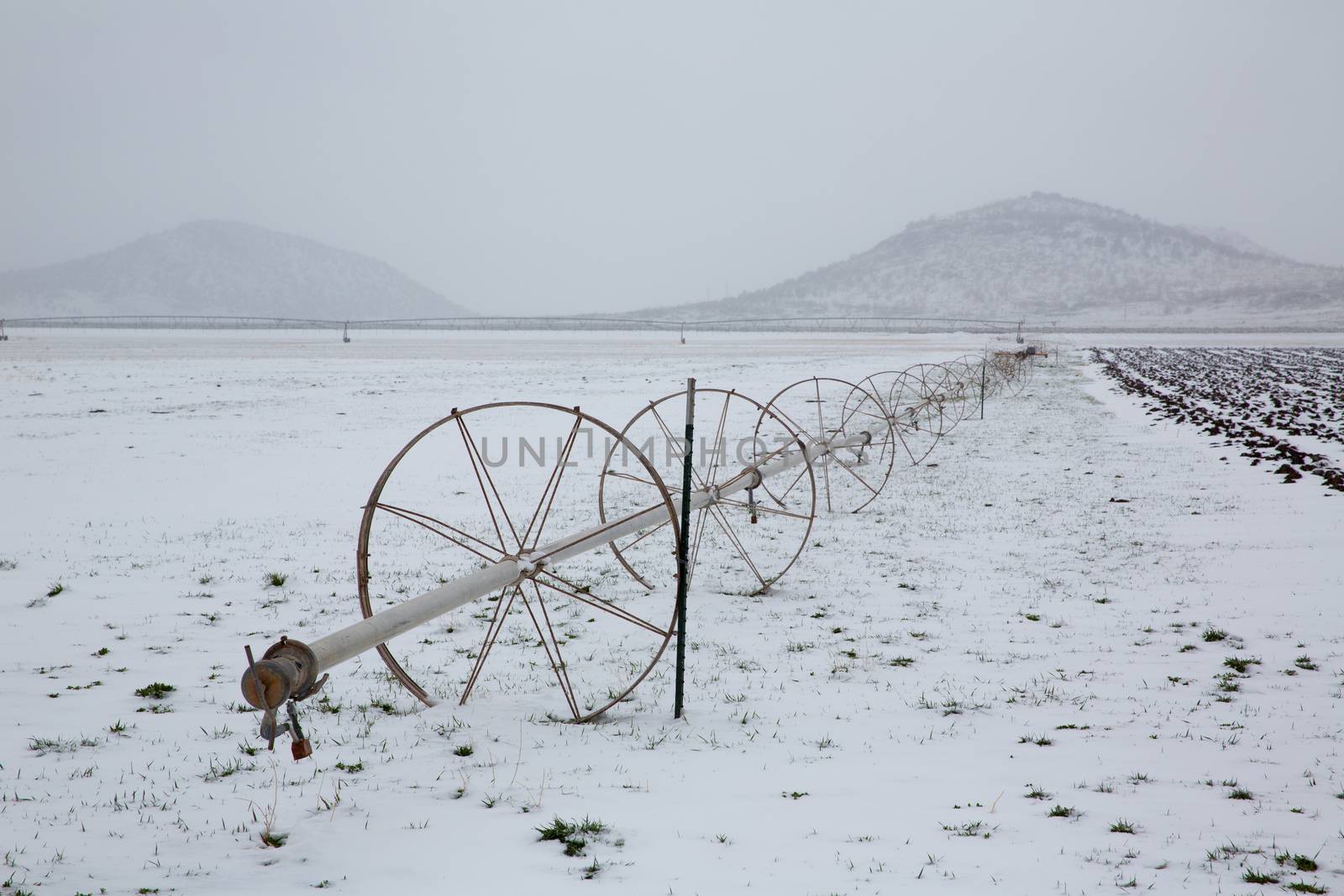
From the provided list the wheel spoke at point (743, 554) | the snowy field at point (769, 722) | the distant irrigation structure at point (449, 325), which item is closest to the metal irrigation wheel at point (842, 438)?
the snowy field at point (769, 722)

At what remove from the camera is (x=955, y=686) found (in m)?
5.38

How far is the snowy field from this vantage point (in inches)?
135

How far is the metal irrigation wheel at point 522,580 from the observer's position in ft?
16.5

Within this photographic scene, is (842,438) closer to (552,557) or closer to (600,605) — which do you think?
(600,605)

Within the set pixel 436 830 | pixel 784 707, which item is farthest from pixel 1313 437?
pixel 436 830

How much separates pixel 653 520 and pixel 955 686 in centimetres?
244

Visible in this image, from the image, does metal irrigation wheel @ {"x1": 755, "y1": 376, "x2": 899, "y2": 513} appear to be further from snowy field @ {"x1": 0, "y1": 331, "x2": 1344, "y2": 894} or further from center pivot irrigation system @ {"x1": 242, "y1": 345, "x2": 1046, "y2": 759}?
snowy field @ {"x1": 0, "y1": 331, "x2": 1344, "y2": 894}

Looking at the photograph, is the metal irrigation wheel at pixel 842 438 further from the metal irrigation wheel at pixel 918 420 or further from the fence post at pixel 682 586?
the fence post at pixel 682 586

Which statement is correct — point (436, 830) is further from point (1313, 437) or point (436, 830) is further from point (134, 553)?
point (1313, 437)

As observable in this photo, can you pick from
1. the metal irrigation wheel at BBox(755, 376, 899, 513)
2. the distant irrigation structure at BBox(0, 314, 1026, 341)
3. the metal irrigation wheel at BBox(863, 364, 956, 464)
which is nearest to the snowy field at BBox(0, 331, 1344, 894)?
the metal irrigation wheel at BBox(755, 376, 899, 513)

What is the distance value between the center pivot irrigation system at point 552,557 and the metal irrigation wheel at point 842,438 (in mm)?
93

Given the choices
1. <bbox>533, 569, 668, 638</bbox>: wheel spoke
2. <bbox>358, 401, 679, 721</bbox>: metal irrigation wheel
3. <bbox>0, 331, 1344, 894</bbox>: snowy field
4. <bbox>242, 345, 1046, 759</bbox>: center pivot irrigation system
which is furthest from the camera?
<bbox>358, 401, 679, 721</bbox>: metal irrigation wheel

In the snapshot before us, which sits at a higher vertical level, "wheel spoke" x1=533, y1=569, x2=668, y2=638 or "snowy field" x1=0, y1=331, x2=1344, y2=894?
"wheel spoke" x1=533, y1=569, x2=668, y2=638

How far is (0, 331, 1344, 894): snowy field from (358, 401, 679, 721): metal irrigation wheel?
8.5 inches
